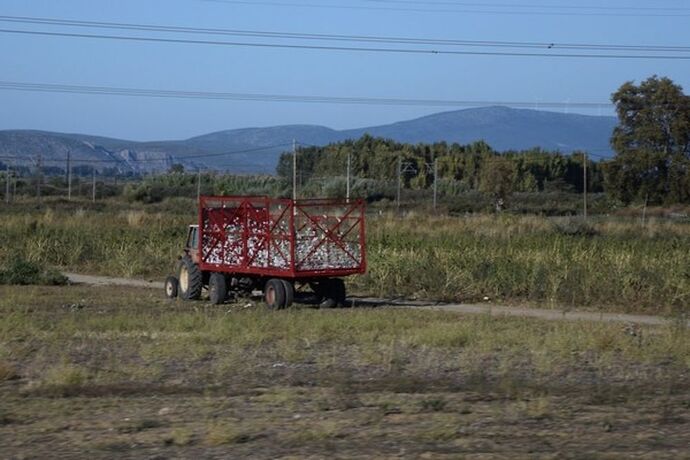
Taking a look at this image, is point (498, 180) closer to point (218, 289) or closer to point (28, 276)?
point (28, 276)

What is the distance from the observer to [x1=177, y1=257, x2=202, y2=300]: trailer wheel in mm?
25859

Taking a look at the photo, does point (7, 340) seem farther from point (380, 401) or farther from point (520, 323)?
point (520, 323)

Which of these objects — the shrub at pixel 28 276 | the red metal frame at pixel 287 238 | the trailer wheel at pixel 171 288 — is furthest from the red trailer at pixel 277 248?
the shrub at pixel 28 276

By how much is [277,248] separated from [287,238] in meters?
0.35

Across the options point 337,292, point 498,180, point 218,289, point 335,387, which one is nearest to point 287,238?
point 337,292

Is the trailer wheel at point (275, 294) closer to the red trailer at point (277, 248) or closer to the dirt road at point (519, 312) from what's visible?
the red trailer at point (277, 248)

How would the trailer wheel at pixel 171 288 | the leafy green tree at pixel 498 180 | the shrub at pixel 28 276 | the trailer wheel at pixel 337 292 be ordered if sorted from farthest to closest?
the leafy green tree at pixel 498 180
the shrub at pixel 28 276
the trailer wheel at pixel 171 288
the trailer wheel at pixel 337 292

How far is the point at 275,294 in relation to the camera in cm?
2388

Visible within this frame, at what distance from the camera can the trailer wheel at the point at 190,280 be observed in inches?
1018

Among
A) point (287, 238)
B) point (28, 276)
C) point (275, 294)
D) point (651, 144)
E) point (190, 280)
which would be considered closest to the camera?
point (287, 238)

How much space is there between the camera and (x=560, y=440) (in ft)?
32.9

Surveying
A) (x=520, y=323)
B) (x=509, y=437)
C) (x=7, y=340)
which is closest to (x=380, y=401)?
(x=509, y=437)

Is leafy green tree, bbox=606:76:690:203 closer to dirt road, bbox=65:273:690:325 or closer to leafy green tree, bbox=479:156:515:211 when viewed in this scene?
leafy green tree, bbox=479:156:515:211

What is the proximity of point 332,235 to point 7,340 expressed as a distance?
30.4 ft
